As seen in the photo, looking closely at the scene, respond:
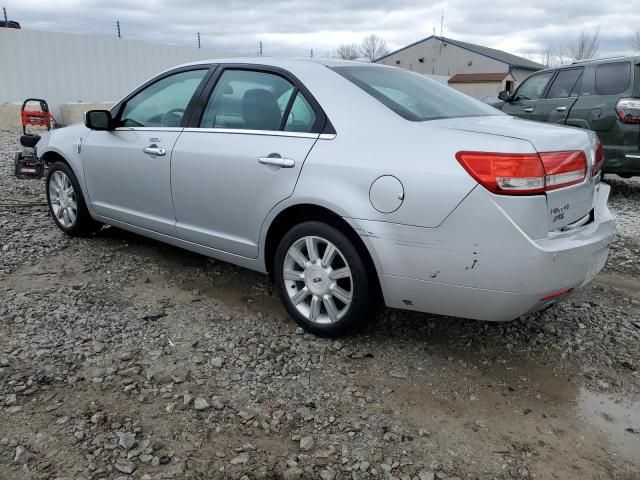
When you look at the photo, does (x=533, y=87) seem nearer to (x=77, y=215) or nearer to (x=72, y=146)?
(x=72, y=146)

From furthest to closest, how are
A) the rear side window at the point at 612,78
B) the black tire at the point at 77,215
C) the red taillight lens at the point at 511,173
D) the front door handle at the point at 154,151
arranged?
the rear side window at the point at 612,78
the black tire at the point at 77,215
the front door handle at the point at 154,151
the red taillight lens at the point at 511,173

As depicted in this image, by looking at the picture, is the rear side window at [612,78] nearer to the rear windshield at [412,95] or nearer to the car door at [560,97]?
the car door at [560,97]

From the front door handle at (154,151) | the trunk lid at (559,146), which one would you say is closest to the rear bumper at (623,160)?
the trunk lid at (559,146)

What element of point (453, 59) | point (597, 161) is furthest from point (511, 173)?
point (453, 59)

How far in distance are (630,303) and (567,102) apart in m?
4.63

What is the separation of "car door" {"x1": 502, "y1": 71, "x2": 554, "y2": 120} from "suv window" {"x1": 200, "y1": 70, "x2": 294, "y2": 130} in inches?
229

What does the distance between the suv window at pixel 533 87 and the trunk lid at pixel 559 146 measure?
5896 millimetres

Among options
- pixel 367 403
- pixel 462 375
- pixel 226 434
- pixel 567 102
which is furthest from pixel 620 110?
pixel 226 434

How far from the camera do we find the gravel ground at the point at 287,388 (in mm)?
2328

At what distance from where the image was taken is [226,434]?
249 centimetres

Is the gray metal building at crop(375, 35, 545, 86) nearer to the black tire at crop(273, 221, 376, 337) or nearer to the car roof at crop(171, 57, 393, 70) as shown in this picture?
the car roof at crop(171, 57, 393, 70)

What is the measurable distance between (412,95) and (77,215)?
10.6ft

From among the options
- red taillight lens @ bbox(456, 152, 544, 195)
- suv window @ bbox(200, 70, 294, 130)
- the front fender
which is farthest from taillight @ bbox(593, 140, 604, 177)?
the front fender

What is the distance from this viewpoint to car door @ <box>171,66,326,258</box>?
3.25 m
